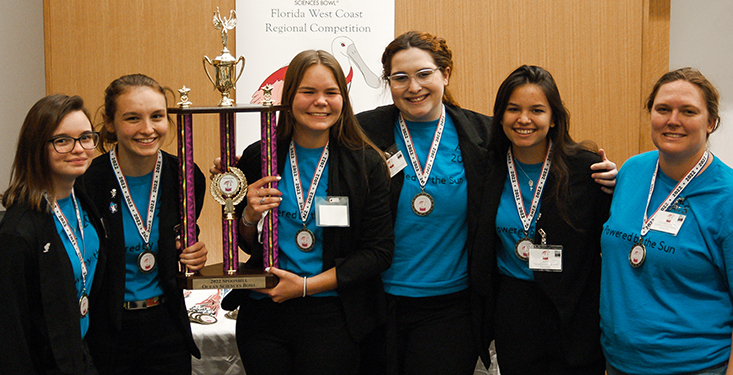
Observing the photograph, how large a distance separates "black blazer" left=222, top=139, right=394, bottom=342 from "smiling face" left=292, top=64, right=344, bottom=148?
143 mm

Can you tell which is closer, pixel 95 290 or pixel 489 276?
pixel 95 290

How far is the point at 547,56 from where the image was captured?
12.0 ft

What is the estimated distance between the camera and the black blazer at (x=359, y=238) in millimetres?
2168

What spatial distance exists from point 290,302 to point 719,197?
61.0 inches

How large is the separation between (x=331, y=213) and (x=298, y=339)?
504 mm

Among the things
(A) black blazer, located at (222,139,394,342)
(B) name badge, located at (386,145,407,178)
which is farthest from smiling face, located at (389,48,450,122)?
(A) black blazer, located at (222,139,394,342)

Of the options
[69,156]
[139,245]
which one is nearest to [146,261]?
[139,245]

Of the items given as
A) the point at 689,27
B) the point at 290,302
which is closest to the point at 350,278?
the point at 290,302

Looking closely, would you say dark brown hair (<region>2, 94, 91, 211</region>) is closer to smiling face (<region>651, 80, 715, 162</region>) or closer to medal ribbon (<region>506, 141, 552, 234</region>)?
medal ribbon (<region>506, 141, 552, 234</region>)

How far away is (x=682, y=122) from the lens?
1.85 meters

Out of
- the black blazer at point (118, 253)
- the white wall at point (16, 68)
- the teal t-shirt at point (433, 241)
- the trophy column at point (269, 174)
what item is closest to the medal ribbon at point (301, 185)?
the trophy column at point (269, 174)

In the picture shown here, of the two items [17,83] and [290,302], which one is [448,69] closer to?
[290,302]

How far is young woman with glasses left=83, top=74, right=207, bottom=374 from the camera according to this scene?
82.2 inches

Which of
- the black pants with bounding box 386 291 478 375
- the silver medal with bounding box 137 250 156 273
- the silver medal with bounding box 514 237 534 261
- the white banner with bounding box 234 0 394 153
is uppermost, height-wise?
the white banner with bounding box 234 0 394 153
